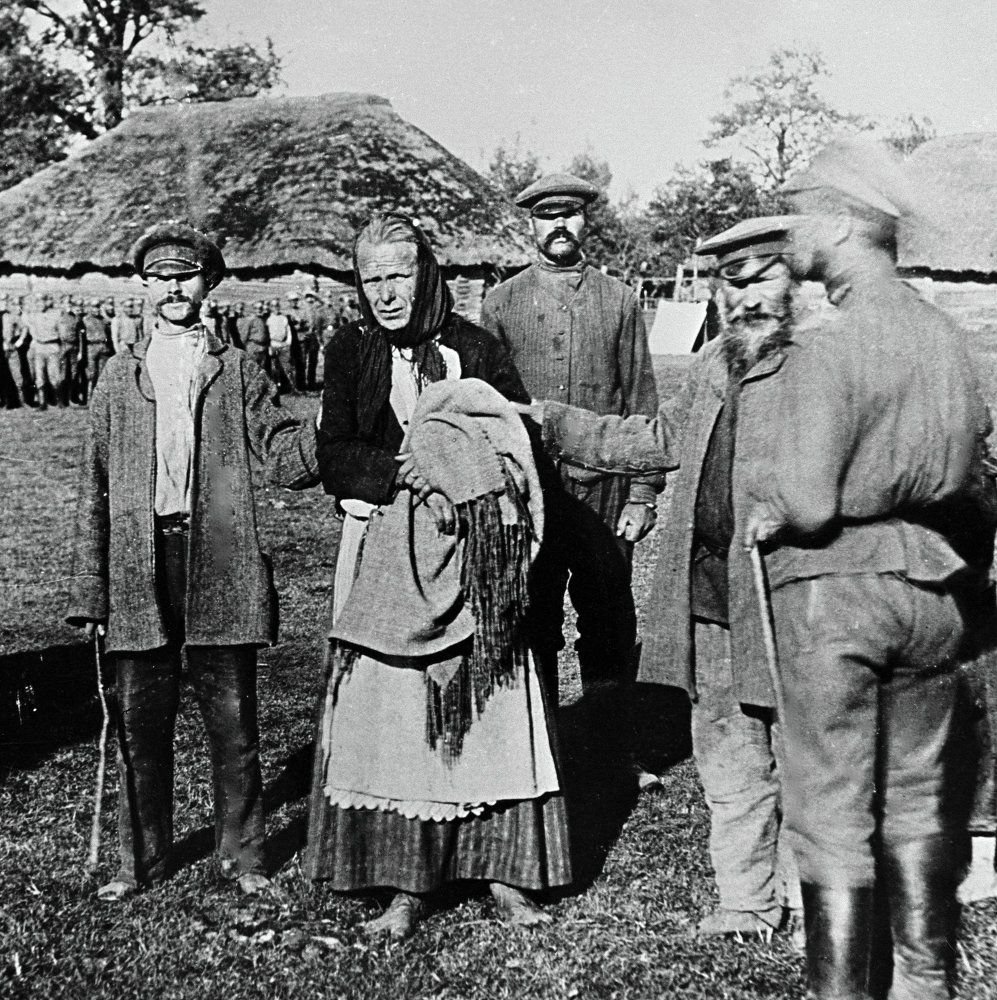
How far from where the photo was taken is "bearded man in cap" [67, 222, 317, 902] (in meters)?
3.81

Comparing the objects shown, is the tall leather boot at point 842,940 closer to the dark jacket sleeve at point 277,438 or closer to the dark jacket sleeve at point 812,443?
the dark jacket sleeve at point 812,443

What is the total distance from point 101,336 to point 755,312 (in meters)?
19.5

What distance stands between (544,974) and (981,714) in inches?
59.9

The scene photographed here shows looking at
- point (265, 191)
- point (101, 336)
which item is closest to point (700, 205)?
point (265, 191)

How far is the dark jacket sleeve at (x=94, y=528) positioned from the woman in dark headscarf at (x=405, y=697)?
2.27ft

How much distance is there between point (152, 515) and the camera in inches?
149

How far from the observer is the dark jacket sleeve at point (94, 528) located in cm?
383

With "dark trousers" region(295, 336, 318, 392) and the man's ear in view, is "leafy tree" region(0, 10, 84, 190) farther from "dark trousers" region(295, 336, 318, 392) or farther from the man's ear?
the man's ear

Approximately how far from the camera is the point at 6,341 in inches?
800

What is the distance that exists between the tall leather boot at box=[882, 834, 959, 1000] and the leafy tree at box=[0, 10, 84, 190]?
141 ft

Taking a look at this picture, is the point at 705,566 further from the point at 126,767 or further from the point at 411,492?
the point at 126,767

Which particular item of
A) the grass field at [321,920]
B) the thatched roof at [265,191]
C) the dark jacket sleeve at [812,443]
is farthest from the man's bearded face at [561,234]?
the thatched roof at [265,191]

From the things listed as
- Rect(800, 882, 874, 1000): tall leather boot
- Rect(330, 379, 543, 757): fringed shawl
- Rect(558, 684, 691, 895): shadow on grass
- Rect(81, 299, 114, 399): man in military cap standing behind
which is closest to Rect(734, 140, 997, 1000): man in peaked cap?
Rect(800, 882, 874, 1000): tall leather boot

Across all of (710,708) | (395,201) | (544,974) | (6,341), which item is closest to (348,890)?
(544,974)
